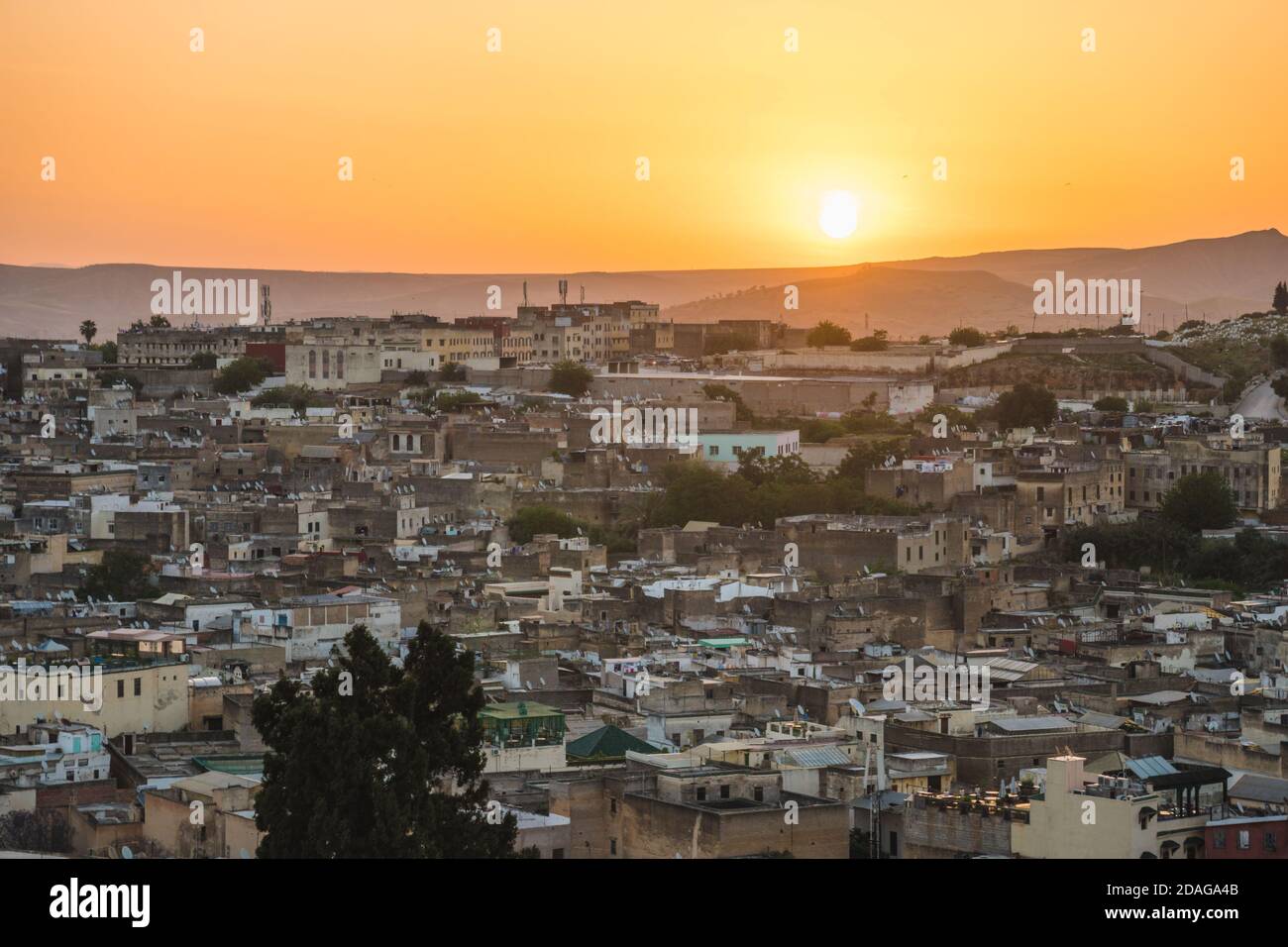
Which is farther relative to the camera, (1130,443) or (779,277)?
(779,277)

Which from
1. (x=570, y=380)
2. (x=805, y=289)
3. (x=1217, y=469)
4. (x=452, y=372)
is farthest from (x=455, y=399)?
(x=805, y=289)

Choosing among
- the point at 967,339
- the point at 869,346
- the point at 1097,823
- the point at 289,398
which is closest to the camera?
the point at 1097,823

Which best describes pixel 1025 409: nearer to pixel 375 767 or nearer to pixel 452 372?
pixel 452 372

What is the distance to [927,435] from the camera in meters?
35.8

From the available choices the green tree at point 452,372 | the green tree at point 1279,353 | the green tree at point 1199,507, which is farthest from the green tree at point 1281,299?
the green tree at point 1199,507

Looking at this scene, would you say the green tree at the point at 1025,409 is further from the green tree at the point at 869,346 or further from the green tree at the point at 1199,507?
the green tree at the point at 869,346

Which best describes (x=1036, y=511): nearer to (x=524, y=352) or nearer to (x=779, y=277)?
(x=524, y=352)

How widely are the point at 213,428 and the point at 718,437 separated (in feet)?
25.1

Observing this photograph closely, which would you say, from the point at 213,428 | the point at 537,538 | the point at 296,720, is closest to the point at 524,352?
the point at 213,428

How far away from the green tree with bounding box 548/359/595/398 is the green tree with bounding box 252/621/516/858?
30.4 meters

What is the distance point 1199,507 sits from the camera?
29.2 m

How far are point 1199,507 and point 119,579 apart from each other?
13.7 metres

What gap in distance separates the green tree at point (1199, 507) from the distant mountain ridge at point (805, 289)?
84.9 metres

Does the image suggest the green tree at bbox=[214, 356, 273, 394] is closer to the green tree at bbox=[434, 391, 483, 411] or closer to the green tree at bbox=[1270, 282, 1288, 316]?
the green tree at bbox=[434, 391, 483, 411]
